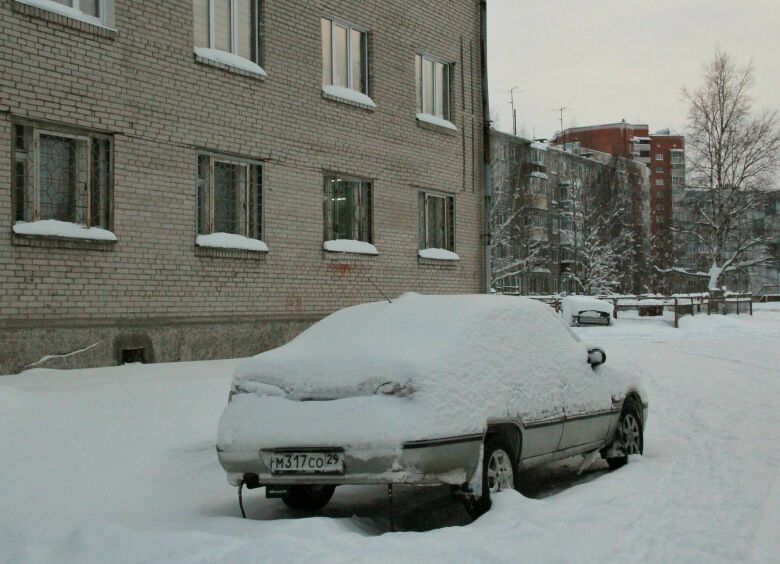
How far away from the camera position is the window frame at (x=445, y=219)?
17.8m

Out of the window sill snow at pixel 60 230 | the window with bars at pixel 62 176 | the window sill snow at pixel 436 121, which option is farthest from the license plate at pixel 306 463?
the window sill snow at pixel 436 121

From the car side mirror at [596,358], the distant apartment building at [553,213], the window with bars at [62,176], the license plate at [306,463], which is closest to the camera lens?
the license plate at [306,463]

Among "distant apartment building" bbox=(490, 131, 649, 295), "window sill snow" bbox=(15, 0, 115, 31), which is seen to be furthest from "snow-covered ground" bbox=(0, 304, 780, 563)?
"distant apartment building" bbox=(490, 131, 649, 295)

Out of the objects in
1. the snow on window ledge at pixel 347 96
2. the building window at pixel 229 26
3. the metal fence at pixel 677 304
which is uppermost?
the building window at pixel 229 26

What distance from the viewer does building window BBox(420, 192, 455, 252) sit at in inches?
704

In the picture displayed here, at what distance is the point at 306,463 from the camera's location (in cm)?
544

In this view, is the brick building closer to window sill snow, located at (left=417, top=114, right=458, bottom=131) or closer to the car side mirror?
window sill snow, located at (left=417, top=114, right=458, bottom=131)

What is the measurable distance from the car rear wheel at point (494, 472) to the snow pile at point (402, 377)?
0.76ft

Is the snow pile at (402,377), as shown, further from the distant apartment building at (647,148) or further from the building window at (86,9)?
the distant apartment building at (647,148)

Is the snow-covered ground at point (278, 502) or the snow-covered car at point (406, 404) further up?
the snow-covered car at point (406, 404)

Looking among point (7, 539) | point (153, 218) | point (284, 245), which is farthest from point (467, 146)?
point (7, 539)

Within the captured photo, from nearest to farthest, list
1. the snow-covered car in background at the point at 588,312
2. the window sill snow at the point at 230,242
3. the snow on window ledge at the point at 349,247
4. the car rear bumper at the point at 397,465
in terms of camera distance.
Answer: the car rear bumper at the point at 397,465
the window sill snow at the point at 230,242
the snow on window ledge at the point at 349,247
the snow-covered car in background at the point at 588,312

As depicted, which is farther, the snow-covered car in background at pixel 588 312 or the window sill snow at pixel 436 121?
the snow-covered car in background at pixel 588 312

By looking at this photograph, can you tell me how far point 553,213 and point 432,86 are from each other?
60.8 meters
